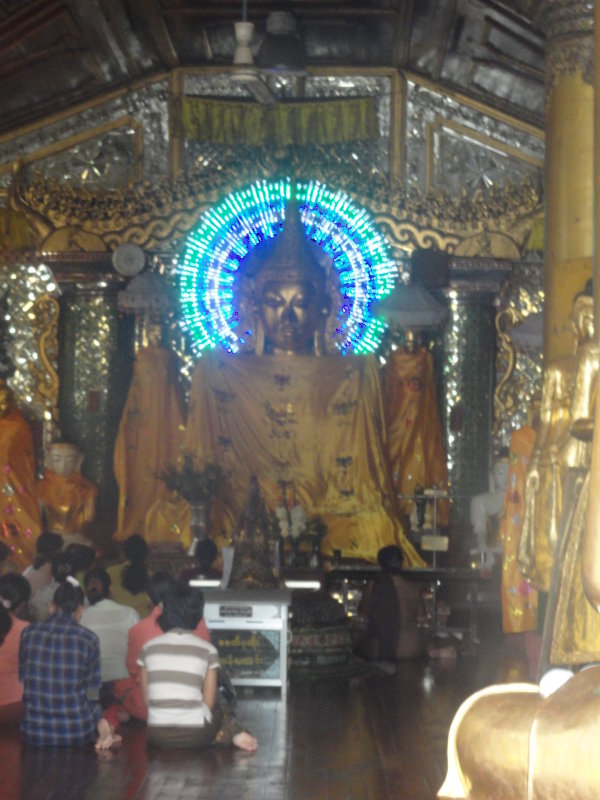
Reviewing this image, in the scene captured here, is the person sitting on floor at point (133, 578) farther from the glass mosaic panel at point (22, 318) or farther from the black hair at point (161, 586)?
the glass mosaic panel at point (22, 318)

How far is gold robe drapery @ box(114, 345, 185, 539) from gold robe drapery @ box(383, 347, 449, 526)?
5.73ft

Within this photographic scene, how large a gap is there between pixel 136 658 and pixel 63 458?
534 cm

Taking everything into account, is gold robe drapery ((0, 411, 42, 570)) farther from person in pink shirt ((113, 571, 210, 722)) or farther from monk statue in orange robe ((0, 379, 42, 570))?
person in pink shirt ((113, 571, 210, 722))

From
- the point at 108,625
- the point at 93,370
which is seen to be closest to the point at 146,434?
the point at 93,370

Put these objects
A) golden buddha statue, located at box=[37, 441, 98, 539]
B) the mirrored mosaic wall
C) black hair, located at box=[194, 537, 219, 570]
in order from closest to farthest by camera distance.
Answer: black hair, located at box=[194, 537, 219, 570] < golden buddha statue, located at box=[37, 441, 98, 539] < the mirrored mosaic wall

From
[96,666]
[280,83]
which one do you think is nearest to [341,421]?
[280,83]

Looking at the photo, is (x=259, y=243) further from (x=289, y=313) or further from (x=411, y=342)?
(x=411, y=342)

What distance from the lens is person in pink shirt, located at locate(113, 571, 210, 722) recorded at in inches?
258

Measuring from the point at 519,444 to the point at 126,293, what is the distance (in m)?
4.32

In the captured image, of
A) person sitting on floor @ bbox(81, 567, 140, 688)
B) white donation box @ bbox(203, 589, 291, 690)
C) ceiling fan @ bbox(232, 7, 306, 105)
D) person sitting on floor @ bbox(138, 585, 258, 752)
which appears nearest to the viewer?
person sitting on floor @ bbox(138, 585, 258, 752)

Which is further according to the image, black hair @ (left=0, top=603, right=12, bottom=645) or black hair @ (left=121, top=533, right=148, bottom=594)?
black hair @ (left=121, top=533, right=148, bottom=594)

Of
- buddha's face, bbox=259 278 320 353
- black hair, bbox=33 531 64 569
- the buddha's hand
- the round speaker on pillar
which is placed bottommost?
black hair, bbox=33 531 64 569

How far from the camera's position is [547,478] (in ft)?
22.6

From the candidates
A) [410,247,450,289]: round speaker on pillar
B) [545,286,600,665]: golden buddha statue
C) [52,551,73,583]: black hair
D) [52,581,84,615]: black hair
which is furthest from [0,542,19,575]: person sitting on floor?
[545,286,600,665]: golden buddha statue
